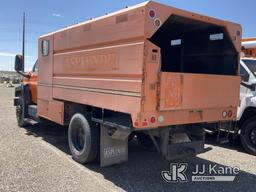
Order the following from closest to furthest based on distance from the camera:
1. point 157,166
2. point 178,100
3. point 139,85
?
1. point 139,85
2. point 178,100
3. point 157,166

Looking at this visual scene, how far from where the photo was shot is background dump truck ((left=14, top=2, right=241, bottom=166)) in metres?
4.32

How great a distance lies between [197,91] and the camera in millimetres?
4910

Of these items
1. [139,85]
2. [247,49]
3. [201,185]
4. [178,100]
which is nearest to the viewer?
[139,85]

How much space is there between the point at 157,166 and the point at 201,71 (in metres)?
2.14

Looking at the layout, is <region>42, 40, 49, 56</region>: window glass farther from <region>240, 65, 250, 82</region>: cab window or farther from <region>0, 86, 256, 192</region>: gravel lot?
<region>240, 65, 250, 82</region>: cab window

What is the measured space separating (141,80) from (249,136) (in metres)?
4.16

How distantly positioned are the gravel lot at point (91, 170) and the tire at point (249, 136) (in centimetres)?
18

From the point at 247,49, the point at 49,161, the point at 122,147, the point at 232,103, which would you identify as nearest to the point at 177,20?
the point at 232,103

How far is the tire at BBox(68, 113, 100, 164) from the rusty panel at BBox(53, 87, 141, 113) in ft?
1.28

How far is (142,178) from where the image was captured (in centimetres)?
527

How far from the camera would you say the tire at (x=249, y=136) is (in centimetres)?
710

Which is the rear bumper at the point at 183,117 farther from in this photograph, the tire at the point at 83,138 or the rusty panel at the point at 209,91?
the tire at the point at 83,138

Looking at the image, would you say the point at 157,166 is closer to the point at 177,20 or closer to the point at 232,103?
the point at 232,103

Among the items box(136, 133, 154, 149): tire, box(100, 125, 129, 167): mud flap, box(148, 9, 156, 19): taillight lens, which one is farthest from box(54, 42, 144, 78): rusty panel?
box(136, 133, 154, 149): tire
